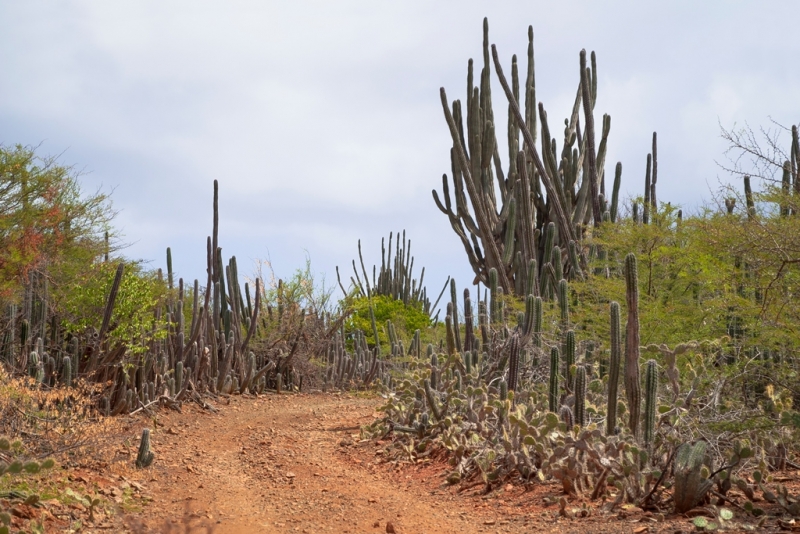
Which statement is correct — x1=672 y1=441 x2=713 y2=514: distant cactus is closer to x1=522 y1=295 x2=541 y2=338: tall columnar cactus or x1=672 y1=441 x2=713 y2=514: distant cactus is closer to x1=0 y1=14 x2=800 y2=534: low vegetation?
x1=0 y1=14 x2=800 y2=534: low vegetation

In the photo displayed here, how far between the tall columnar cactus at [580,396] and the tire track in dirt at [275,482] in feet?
4.24

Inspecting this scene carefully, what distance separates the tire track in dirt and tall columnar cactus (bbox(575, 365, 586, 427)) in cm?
129

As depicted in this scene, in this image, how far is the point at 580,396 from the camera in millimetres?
6410

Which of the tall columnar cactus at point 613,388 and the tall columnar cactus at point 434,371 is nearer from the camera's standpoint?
the tall columnar cactus at point 613,388

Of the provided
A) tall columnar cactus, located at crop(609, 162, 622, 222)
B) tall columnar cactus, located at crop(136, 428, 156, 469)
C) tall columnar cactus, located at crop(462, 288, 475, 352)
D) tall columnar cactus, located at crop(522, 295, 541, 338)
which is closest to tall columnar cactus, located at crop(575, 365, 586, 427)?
tall columnar cactus, located at crop(522, 295, 541, 338)

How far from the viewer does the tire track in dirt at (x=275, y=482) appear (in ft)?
17.4

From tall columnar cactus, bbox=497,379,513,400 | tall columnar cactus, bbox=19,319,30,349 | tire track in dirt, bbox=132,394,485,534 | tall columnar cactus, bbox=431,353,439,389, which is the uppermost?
tall columnar cactus, bbox=19,319,30,349

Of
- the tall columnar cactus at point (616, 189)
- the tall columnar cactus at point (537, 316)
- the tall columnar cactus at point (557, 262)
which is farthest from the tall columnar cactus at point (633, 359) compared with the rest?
the tall columnar cactus at point (616, 189)

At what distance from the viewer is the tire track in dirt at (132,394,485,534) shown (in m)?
5.31

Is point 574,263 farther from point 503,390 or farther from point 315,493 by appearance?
point 315,493

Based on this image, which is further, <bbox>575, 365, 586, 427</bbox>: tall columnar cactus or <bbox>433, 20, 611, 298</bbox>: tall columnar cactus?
<bbox>433, 20, 611, 298</bbox>: tall columnar cactus

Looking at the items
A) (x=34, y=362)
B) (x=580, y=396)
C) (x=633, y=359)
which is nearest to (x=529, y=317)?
(x=580, y=396)

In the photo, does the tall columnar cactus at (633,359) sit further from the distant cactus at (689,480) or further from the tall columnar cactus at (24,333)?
the tall columnar cactus at (24,333)

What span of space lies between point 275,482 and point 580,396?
8.55 ft
